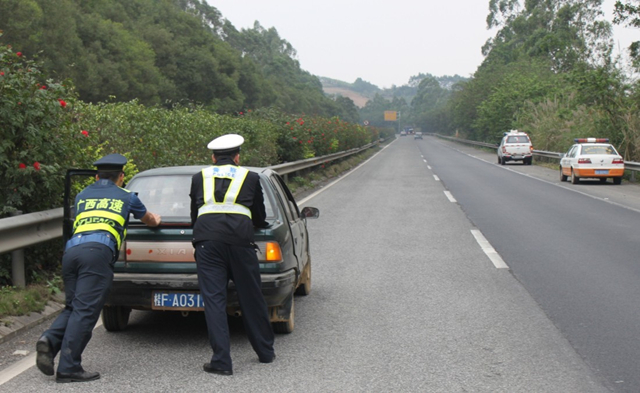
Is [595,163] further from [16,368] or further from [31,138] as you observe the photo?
[16,368]

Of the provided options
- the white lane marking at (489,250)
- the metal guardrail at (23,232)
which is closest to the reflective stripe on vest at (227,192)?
the metal guardrail at (23,232)

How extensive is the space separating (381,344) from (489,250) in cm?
487

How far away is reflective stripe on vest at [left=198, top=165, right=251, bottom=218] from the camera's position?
4.78m

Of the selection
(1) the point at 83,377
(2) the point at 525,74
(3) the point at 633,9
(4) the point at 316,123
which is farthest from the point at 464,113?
(1) the point at 83,377

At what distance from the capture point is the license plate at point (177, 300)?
16.9 ft

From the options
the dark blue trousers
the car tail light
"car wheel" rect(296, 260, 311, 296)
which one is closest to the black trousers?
the car tail light

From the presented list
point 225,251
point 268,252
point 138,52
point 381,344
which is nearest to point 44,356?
point 225,251

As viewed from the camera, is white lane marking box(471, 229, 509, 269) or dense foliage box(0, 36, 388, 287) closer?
dense foliage box(0, 36, 388, 287)

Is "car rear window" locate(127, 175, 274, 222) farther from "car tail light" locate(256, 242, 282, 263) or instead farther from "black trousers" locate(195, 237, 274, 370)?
"black trousers" locate(195, 237, 274, 370)

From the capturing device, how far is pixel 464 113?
87.6 meters

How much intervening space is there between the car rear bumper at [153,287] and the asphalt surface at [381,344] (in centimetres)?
37

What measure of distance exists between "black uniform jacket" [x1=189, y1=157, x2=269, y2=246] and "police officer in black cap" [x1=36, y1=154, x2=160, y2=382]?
0.47m

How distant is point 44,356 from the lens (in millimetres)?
4414

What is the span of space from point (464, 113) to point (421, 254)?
265 feet
